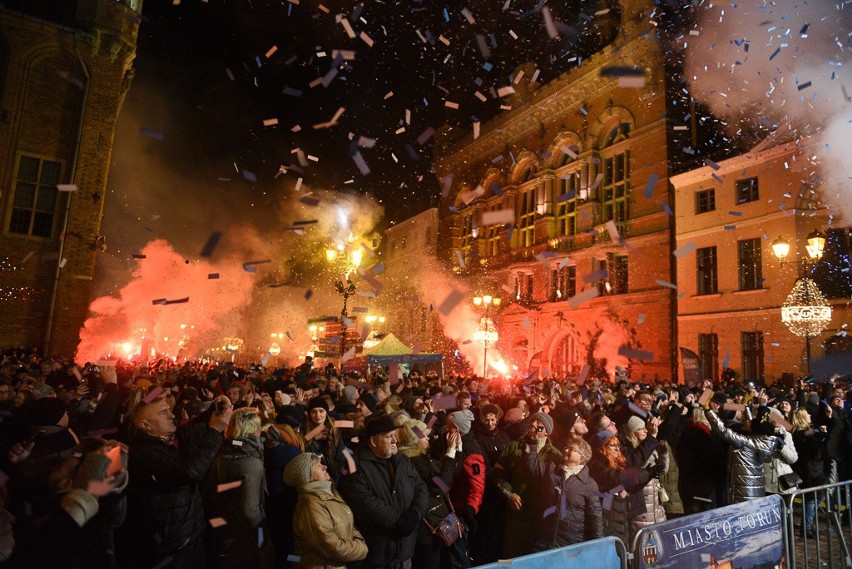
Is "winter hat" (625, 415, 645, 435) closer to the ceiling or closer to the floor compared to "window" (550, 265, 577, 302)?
closer to the floor

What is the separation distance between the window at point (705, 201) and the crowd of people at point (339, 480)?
48.5 ft

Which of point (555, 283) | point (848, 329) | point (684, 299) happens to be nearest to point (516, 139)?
point (555, 283)

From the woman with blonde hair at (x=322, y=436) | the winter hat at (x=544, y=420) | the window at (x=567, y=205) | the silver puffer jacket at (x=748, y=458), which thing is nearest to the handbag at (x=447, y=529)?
the woman with blonde hair at (x=322, y=436)

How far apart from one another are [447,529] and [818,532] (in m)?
3.24

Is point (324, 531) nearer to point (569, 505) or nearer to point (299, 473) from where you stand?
point (299, 473)

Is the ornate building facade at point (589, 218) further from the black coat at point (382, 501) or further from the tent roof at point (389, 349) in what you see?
the black coat at point (382, 501)

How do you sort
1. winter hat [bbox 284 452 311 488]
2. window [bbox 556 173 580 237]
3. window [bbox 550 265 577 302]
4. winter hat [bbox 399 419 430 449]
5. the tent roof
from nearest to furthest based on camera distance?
winter hat [bbox 284 452 311 488] → winter hat [bbox 399 419 430 449] → the tent roof → window [bbox 550 265 577 302] → window [bbox 556 173 580 237]

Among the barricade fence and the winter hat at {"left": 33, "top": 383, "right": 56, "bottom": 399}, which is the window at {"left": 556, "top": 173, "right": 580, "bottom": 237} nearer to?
the barricade fence

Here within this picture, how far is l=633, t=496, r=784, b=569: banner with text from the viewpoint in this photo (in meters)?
3.59

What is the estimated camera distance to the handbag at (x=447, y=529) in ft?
14.2

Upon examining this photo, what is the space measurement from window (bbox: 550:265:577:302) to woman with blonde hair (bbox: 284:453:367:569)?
23.5 metres

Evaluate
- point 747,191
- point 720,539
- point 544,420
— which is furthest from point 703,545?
point 747,191

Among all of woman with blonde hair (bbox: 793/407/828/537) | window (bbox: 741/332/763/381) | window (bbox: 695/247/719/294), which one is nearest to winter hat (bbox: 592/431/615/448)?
woman with blonde hair (bbox: 793/407/828/537)

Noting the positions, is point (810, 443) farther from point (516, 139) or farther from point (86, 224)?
point (516, 139)
